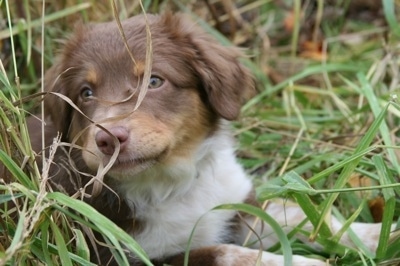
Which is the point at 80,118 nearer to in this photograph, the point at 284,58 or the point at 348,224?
the point at 348,224

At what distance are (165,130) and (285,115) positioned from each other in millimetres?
1939

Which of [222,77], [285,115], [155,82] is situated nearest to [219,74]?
[222,77]

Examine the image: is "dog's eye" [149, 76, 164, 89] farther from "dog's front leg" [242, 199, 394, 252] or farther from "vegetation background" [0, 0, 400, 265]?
"dog's front leg" [242, 199, 394, 252]

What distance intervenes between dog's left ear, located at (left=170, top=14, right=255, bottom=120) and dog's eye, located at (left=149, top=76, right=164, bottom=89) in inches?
7.5

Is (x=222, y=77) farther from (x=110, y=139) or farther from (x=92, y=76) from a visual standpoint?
(x=110, y=139)

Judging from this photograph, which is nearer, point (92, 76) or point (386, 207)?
point (386, 207)

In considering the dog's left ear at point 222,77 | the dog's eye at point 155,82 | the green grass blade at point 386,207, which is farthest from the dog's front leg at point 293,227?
the dog's eye at point 155,82

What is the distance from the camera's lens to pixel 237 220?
417 centimetres

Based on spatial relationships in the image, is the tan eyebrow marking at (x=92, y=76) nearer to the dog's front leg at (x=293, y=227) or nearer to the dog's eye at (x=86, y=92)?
the dog's eye at (x=86, y=92)

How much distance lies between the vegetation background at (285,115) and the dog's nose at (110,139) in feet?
0.89

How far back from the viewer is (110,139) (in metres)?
3.29

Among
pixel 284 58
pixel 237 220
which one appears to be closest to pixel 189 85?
pixel 237 220

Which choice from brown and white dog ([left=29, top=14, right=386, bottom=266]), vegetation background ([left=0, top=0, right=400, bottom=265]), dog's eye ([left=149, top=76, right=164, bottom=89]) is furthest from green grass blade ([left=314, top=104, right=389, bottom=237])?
dog's eye ([left=149, top=76, right=164, bottom=89])

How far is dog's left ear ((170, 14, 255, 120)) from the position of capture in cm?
386
